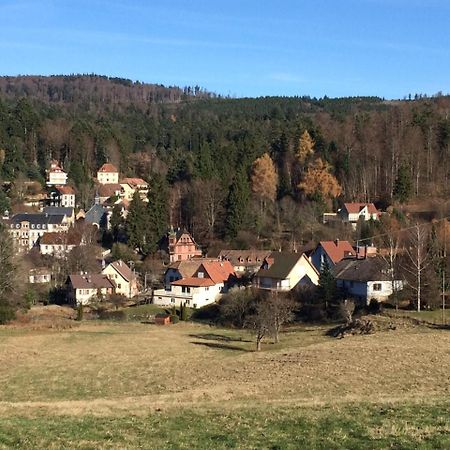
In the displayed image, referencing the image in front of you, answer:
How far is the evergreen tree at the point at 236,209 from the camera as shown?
2566 inches

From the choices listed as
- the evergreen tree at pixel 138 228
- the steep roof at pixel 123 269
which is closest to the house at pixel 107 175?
the evergreen tree at pixel 138 228

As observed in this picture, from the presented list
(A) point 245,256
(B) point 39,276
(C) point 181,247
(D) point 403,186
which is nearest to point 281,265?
(A) point 245,256

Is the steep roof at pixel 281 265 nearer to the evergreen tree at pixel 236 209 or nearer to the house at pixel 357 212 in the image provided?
the evergreen tree at pixel 236 209

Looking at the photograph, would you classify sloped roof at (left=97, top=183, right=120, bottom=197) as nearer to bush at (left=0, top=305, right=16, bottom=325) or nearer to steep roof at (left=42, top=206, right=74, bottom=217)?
steep roof at (left=42, top=206, right=74, bottom=217)

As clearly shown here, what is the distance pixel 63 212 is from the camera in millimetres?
76562

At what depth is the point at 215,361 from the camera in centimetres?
2945

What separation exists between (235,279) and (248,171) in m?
24.4

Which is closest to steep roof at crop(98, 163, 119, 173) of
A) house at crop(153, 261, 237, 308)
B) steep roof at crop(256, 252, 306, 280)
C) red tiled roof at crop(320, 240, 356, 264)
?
house at crop(153, 261, 237, 308)

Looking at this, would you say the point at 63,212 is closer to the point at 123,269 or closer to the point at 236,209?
the point at 123,269

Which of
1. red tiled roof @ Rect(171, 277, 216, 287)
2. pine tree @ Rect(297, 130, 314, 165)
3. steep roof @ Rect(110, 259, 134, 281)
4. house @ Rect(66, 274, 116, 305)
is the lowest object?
house @ Rect(66, 274, 116, 305)

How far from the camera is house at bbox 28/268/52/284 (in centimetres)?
5990

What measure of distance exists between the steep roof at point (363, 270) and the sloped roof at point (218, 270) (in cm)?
957

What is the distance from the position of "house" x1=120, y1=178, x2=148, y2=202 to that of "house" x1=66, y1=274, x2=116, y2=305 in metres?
31.5

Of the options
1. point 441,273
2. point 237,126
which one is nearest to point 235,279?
point 441,273
